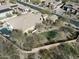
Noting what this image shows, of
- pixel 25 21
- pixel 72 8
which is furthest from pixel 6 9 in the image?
pixel 72 8

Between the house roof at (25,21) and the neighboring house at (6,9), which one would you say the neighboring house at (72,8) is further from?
the neighboring house at (6,9)

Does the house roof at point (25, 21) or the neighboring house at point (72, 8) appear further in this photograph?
the neighboring house at point (72, 8)

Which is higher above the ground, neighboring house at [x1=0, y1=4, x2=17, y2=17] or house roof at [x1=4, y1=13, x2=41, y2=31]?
house roof at [x1=4, y1=13, x2=41, y2=31]

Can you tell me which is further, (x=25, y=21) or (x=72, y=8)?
(x=72, y=8)

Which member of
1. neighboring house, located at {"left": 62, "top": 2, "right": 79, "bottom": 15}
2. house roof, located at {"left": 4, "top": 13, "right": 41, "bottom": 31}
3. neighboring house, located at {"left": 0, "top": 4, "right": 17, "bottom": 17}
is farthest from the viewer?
neighboring house, located at {"left": 62, "top": 2, "right": 79, "bottom": 15}

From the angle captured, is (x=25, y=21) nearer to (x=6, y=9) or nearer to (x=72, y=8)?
(x=6, y=9)

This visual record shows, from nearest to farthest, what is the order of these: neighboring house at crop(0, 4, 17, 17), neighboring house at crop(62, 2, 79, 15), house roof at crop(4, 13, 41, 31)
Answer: house roof at crop(4, 13, 41, 31) < neighboring house at crop(0, 4, 17, 17) < neighboring house at crop(62, 2, 79, 15)

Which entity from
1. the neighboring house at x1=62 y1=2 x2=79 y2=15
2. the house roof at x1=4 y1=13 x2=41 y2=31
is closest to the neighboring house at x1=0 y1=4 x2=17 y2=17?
the house roof at x1=4 y1=13 x2=41 y2=31

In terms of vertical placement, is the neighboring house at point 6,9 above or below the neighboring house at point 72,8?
below

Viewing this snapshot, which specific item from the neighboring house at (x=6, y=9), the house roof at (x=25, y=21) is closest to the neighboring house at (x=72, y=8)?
the house roof at (x=25, y=21)

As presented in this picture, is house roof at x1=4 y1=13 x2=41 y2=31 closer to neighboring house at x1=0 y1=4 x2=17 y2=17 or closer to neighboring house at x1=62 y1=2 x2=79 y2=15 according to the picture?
neighboring house at x1=0 y1=4 x2=17 y2=17
